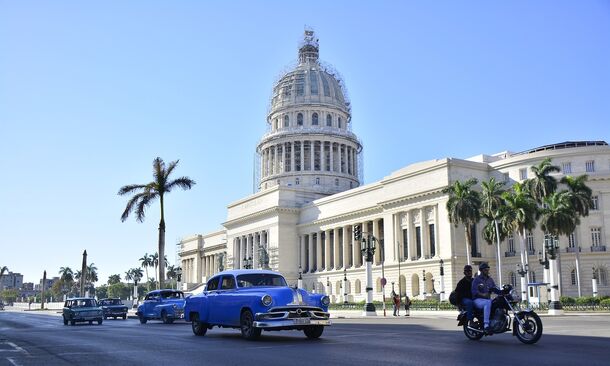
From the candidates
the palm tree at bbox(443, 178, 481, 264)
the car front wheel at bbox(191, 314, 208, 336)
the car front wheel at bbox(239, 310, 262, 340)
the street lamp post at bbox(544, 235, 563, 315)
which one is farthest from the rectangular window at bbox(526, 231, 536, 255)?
the car front wheel at bbox(239, 310, 262, 340)

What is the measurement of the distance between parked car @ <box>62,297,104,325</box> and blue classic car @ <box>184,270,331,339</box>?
17060 millimetres

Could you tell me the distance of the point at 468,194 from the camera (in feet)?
195

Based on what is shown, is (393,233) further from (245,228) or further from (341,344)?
(341,344)

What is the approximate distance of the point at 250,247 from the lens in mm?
103812

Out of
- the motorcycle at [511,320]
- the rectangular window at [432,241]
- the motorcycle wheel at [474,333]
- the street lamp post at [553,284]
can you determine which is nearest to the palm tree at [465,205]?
the rectangular window at [432,241]

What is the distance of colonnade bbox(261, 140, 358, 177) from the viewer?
368 ft

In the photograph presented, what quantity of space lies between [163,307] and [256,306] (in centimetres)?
1829

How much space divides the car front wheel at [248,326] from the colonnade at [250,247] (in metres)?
79.8

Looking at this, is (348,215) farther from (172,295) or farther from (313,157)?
(172,295)

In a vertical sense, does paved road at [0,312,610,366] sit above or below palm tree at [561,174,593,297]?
below

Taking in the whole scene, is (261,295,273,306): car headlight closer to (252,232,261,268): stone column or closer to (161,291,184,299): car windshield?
(161,291,184,299): car windshield

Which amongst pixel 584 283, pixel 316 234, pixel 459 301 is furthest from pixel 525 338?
pixel 316 234

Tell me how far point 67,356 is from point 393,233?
63699 millimetres

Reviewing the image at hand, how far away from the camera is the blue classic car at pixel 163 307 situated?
32.8 m
